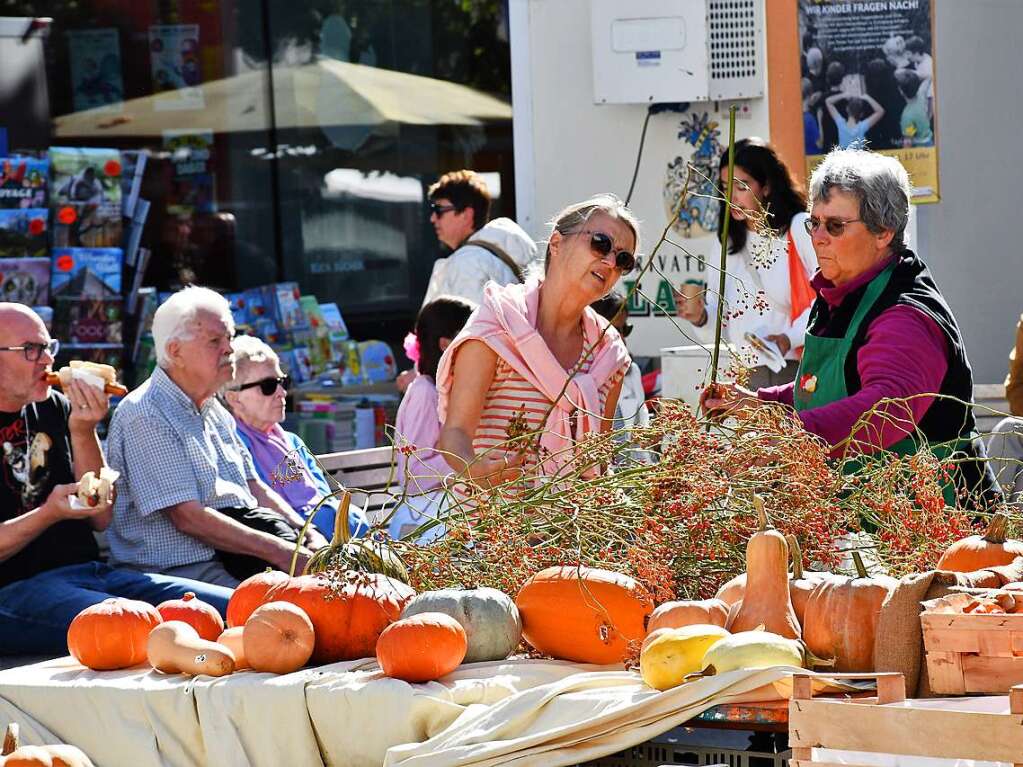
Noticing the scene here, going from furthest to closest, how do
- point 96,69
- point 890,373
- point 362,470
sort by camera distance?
point 96,69, point 362,470, point 890,373

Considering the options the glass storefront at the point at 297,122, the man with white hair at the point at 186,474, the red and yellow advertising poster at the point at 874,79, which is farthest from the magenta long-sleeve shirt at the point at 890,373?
the glass storefront at the point at 297,122

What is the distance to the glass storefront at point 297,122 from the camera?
27.1ft

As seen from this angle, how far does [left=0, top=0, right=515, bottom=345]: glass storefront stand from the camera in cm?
827

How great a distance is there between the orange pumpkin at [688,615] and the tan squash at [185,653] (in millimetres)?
718

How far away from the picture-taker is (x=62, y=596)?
167 inches

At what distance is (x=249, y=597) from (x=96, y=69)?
6.03 meters

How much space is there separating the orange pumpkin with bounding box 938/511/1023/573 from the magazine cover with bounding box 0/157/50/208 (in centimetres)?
522

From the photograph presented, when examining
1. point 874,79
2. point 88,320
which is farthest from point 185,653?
point 874,79

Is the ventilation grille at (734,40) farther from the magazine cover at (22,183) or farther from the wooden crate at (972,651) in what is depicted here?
the wooden crate at (972,651)

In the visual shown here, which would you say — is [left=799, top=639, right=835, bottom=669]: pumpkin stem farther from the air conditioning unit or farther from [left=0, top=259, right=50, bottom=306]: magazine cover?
the air conditioning unit

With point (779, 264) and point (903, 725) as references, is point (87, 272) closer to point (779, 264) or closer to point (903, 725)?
point (779, 264)

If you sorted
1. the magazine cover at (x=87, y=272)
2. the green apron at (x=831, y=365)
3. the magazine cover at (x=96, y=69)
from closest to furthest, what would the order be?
the green apron at (x=831, y=365) → the magazine cover at (x=87, y=272) → the magazine cover at (x=96, y=69)

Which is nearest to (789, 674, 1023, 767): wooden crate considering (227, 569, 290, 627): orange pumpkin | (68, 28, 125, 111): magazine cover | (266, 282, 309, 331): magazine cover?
(227, 569, 290, 627): orange pumpkin

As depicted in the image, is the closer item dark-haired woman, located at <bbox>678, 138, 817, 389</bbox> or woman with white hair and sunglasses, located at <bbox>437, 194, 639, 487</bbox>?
woman with white hair and sunglasses, located at <bbox>437, 194, 639, 487</bbox>
